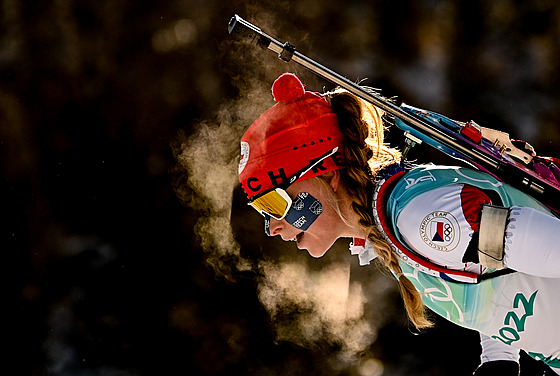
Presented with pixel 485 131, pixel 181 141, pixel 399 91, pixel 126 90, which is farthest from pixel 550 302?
pixel 126 90

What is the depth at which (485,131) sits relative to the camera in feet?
4.73

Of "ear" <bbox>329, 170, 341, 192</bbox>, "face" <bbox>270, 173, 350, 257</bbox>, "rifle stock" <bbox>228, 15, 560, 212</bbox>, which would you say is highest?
"rifle stock" <bbox>228, 15, 560, 212</bbox>

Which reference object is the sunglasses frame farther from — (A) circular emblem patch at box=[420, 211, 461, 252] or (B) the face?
(A) circular emblem patch at box=[420, 211, 461, 252]

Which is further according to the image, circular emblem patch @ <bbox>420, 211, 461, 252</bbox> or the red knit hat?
the red knit hat

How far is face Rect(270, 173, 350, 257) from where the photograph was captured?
1.53 meters

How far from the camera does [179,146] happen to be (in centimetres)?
239

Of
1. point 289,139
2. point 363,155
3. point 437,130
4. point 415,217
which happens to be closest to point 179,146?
point 289,139

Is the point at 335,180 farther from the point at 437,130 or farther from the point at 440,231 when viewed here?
the point at 440,231

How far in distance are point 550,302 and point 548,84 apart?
1637 millimetres

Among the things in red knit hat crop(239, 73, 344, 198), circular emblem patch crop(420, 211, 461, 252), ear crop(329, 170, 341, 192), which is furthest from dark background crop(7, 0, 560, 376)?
circular emblem patch crop(420, 211, 461, 252)

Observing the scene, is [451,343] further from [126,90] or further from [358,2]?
[126,90]

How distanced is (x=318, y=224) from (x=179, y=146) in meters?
1.04

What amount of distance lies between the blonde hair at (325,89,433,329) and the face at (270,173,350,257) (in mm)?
71

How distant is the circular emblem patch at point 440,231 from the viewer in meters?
1.14
